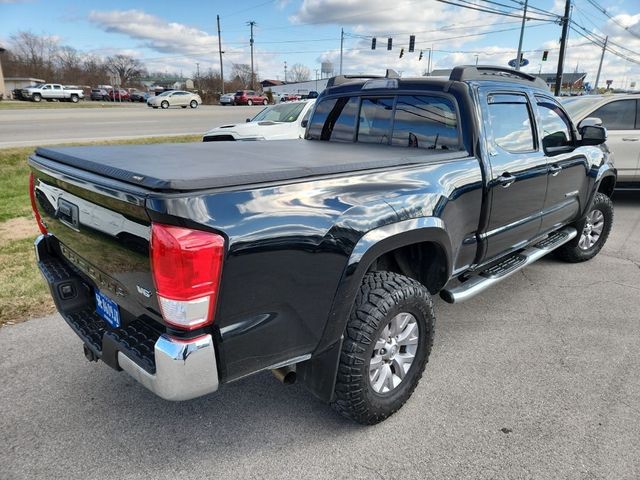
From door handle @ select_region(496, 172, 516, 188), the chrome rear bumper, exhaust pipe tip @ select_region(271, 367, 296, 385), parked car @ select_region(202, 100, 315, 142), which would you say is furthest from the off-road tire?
parked car @ select_region(202, 100, 315, 142)

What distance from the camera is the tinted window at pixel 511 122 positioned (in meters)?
3.39

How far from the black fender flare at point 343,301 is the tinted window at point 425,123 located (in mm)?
1017

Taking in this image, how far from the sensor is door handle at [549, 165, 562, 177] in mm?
3937

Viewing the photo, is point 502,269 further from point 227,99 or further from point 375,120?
point 227,99

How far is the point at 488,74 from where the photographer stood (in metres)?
3.53

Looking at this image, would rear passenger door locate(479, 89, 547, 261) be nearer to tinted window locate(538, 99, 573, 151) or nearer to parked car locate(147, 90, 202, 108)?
tinted window locate(538, 99, 573, 151)

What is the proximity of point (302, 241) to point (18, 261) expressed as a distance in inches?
162

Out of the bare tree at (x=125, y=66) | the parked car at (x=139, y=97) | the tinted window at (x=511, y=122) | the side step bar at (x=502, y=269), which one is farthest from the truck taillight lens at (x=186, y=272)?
the bare tree at (x=125, y=66)

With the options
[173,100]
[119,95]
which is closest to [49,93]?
[119,95]

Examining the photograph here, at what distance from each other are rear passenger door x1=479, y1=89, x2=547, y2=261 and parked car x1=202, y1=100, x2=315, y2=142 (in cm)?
700

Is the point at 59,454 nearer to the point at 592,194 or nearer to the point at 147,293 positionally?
the point at 147,293

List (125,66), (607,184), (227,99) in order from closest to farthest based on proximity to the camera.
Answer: (607,184) < (227,99) < (125,66)

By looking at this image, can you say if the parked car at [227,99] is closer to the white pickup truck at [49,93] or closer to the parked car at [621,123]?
the white pickup truck at [49,93]

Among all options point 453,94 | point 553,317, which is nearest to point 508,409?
point 553,317
